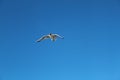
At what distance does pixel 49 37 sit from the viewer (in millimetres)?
6223

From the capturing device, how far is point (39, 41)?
627cm

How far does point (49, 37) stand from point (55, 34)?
0.54 ft

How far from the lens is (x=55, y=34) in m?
6.13

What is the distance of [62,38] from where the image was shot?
6488 millimetres

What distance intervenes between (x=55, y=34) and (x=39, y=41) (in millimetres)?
389

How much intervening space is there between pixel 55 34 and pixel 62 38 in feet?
1.29

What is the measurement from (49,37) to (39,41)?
0.23m

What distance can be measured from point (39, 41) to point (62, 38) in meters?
0.53
